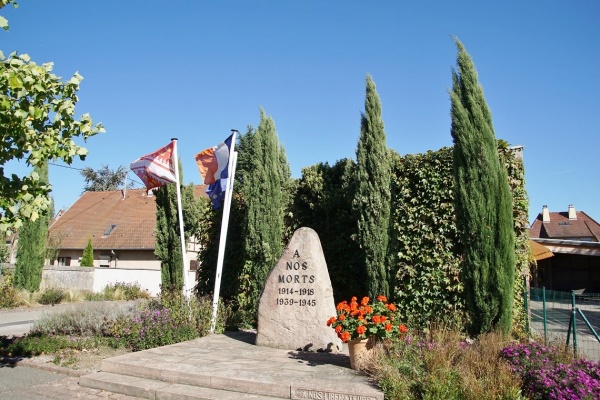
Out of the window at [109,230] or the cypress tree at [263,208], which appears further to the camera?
the window at [109,230]

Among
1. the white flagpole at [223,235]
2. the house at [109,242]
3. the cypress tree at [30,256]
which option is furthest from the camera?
the house at [109,242]

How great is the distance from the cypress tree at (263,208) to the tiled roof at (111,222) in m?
18.2

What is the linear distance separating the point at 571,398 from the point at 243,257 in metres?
8.21

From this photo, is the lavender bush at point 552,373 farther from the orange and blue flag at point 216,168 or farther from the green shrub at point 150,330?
the orange and blue flag at point 216,168

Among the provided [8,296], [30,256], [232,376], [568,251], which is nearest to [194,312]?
[232,376]

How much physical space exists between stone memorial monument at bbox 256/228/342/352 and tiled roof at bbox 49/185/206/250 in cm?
2031

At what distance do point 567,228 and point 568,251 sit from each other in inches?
666

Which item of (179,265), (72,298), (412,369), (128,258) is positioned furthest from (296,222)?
(128,258)

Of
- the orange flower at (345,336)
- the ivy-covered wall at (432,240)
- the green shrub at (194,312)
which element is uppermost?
the ivy-covered wall at (432,240)

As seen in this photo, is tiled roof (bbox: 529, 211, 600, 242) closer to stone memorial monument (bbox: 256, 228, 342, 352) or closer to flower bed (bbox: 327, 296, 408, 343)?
stone memorial monument (bbox: 256, 228, 342, 352)

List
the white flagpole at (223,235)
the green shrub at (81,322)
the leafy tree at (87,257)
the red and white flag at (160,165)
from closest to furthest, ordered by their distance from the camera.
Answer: the green shrub at (81,322) < the white flagpole at (223,235) < the red and white flag at (160,165) < the leafy tree at (87,257)

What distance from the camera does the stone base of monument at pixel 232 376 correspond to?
5.64 m

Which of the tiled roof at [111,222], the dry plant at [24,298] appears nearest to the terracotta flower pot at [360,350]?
the dry plant at [24,298]

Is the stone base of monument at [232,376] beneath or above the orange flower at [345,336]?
beneath
